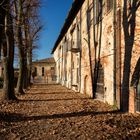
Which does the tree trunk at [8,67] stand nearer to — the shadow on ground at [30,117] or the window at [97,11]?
the window at [97,11]

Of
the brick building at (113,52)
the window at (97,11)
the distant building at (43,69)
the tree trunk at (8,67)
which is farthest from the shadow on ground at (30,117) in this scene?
the distant building at (43,69)

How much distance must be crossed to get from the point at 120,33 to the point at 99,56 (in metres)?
4.09

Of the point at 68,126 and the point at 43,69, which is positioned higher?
the point at 43,69

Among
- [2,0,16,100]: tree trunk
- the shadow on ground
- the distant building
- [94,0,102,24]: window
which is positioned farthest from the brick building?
the distant building

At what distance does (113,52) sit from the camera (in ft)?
45.0

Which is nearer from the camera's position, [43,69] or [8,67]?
[8,67]

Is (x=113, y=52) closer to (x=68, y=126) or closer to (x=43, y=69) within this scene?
(x=68, y=126)

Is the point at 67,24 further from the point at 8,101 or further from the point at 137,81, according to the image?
the point at 137,81

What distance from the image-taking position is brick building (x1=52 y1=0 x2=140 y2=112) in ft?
38.7

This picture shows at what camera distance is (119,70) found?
13125 millimetres

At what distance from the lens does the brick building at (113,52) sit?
1179 centimetres

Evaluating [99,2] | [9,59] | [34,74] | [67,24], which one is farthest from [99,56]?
[34,74]

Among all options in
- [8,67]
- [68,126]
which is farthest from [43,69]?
[68,126]

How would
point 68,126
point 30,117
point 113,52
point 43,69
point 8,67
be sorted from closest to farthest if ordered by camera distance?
point 68,126 → point 30,117 → point 113,52 → point 8,67 → point 43,69
